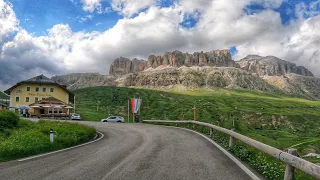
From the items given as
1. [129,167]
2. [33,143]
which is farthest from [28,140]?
[129,167]

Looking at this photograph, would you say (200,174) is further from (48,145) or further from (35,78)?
(35,78)

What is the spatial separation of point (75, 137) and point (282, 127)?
9769 centimetres

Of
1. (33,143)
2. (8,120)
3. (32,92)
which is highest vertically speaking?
(32,92)

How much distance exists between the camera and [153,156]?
10641mm

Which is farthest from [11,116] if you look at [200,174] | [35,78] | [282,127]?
[282,127]

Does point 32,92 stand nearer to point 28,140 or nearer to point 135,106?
point 135,106

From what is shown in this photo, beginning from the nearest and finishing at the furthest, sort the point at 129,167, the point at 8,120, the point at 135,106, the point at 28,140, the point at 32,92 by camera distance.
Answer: the point at 129,167 < the point at 28,140 < the point at 8,120 < the point at 135,106 < the point at 32,92

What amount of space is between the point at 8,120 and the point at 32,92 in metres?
56.2

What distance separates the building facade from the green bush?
52.9 meters

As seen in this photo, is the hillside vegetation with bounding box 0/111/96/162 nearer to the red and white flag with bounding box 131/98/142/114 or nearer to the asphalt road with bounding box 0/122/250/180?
the asphalt road with bounding box 0/122/250/180

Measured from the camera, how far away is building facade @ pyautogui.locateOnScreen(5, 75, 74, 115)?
237 ft

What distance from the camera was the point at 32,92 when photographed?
7275cm

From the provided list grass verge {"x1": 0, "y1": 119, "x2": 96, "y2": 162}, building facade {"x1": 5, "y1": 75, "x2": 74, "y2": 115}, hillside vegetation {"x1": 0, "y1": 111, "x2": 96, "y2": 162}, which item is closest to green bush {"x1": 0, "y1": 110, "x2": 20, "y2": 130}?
hillside vegetation {"x1": 0, "y1": 111, "x2": 96, "y2": 162}

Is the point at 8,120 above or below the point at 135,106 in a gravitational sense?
above
